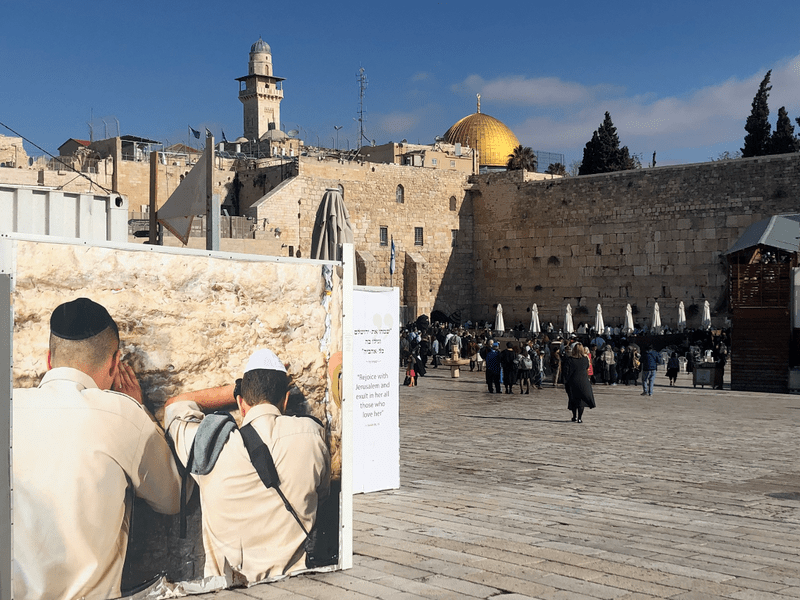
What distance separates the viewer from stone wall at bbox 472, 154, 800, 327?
27.3 meters

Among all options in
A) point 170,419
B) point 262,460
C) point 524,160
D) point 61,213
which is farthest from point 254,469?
point 524,160

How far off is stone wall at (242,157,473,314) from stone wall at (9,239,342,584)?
24580 millimetres

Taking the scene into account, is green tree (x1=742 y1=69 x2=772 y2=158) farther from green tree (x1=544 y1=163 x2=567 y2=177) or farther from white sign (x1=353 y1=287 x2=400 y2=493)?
white sign (x1=353 y1=287 x2=400 y2=493)

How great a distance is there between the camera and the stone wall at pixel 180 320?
3.46m

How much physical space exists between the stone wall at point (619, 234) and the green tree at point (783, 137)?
25.8 feet

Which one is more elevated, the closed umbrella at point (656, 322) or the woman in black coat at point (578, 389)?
the closed umbrella at point (656, 322)

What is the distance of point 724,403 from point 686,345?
865 centimetres

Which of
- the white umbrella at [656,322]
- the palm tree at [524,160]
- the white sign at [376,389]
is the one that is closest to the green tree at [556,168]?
the palm tree at [524,160]

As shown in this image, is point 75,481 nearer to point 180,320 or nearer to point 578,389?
point 180,320

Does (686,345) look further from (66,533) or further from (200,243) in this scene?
(66,533)

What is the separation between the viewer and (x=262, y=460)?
4.28 m

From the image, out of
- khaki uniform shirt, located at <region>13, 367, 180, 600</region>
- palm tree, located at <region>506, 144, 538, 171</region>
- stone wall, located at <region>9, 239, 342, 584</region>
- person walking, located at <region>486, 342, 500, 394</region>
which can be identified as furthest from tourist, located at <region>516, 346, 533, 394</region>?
palm tree, located at <region>506, 144, 538, 171</region>

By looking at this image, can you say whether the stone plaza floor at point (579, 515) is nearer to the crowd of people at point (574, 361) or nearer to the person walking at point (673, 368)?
the crowd of people at point (574, 361)

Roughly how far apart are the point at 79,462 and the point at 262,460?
95 cm
